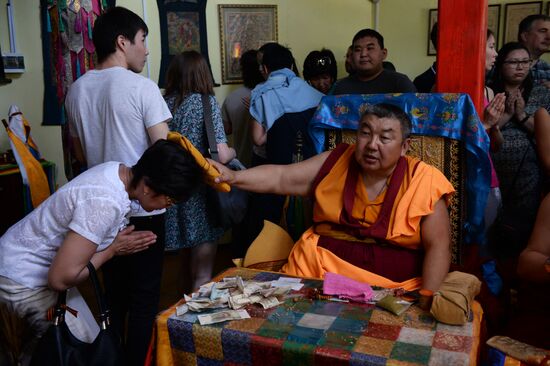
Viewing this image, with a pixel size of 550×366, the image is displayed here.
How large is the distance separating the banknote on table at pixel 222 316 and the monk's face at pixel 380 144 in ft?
2.73

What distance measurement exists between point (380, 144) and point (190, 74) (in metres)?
1.19

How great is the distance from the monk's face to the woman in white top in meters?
0.69

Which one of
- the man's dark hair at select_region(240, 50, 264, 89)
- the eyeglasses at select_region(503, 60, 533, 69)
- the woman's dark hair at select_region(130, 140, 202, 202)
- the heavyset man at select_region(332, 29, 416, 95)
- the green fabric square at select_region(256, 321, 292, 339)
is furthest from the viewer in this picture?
the man's dark hair at select_region(240, 50, 264, 89)

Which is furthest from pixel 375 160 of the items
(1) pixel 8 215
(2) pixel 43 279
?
(1) pixel 8 215

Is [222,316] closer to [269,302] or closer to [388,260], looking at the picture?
[269,302]

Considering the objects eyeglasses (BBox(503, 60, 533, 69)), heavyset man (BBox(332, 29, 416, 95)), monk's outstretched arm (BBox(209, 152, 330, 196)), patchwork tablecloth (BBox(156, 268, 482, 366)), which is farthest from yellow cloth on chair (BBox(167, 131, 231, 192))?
eyeglasses (BBox(503, 60, 533, 69))

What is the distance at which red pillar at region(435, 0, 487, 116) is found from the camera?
2193mm

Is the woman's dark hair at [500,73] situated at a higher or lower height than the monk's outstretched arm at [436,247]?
higher

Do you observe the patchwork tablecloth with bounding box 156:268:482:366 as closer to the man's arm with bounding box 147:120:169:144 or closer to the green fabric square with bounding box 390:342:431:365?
the green fabric square with bounding box 390:342:431:365

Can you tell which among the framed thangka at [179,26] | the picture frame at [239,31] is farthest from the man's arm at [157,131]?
the picture frame at [239,31]

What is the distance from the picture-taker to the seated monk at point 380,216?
6.25ft

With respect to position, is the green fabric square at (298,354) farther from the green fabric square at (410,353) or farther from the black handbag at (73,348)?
the black handbag at (73,348)

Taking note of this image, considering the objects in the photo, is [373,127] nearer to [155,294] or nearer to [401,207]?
[401,207]

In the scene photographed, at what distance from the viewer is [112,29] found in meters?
2.11
